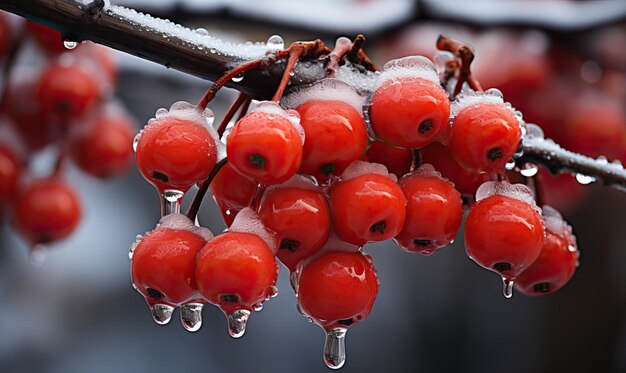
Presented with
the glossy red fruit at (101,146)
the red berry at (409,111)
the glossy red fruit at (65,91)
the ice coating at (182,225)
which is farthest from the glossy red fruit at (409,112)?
the glossy red fruit at (101,146)

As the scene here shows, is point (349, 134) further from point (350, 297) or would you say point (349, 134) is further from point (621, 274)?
point (621, 274)

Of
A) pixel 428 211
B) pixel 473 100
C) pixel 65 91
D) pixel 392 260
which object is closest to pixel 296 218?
pixel 428 211

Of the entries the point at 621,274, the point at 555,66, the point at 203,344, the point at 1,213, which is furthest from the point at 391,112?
the point at 621,274

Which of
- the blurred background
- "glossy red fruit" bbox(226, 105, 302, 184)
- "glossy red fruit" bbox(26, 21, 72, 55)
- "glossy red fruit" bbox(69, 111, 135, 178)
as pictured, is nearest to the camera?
"glossy red fruit" bbox(226, 105, 302, 184)

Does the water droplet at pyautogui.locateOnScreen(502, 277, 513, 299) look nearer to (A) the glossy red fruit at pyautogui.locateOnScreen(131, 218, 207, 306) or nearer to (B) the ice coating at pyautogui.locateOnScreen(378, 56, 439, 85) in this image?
(B) the ice coating at pyautogui.locateOnScreen(378, 56, 439, 85)

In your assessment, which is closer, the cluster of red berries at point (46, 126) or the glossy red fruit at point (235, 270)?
the glossy red fruit at point (235, 270)

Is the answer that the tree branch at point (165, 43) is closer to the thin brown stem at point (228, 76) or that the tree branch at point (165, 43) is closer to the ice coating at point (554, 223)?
the thin brown stem at point (228, 76)

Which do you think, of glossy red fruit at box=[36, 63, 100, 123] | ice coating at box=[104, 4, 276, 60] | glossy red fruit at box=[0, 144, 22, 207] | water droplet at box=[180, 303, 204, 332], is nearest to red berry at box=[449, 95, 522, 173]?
ice coating at box=[104, 4, 276, 60]
